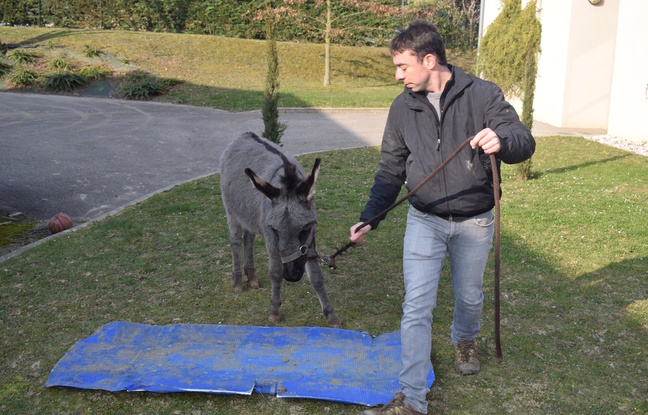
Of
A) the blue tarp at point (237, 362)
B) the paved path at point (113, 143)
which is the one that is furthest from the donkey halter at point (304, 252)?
the paved path at point (113, 143)

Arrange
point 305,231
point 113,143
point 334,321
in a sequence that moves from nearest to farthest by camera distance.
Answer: point 305,231
point 334,321
point 113,143

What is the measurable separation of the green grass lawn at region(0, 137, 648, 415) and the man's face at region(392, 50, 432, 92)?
7.87 feet

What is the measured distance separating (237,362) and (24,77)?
2253cm

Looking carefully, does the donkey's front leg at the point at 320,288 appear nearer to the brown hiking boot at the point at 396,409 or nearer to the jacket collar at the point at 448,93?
the brown hiking boot at the point at 396,409

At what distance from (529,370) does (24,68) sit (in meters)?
25.1

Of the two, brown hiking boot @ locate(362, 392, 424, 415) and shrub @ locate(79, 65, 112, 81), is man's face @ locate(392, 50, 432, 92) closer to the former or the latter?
brown hiking boot @ locate(362, 392, 424, 415)

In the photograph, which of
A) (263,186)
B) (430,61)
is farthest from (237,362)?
(430,61)

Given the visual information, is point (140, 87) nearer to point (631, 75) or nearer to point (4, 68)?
point (4, 68)

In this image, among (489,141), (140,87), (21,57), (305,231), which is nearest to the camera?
(489,141)

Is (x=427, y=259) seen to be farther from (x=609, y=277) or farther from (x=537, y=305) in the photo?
(x=609, y=277)

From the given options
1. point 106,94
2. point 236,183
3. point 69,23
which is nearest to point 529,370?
point 236,183

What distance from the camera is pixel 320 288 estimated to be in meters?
5.65

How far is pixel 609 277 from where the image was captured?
658cm

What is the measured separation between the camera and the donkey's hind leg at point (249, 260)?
6656 millimetres
